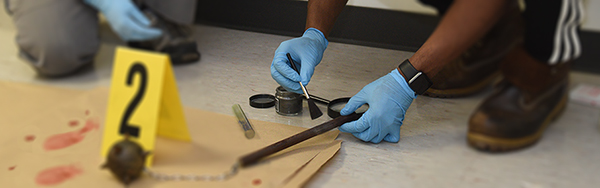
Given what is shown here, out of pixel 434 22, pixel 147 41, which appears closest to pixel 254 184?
pixel 147 41

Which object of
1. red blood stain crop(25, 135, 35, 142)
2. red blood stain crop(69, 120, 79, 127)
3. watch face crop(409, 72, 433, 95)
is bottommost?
watch face crop(409, 72, 433, 95)

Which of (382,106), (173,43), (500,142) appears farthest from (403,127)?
(173,43)

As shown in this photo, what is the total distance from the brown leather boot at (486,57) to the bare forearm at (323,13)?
1.40ft

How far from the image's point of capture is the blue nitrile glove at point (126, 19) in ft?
1.84

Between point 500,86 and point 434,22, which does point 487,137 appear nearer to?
point 500,86

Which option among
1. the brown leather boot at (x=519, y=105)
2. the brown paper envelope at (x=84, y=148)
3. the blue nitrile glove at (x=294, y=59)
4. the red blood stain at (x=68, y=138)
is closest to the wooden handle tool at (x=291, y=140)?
the brown paper envelope at (x=84, y=148)

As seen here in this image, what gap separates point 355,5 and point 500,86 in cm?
47

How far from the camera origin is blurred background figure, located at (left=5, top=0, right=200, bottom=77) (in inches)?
22.3

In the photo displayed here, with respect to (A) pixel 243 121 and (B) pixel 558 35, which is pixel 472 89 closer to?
(B) pixel 558 35

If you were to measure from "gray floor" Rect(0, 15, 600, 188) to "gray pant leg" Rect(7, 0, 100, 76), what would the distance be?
2 cm

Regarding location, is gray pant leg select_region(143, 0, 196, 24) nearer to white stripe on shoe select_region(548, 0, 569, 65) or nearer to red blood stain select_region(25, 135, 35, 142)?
red blood stain select_region(25, 135, 35, 142)

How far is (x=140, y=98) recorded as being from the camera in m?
0.59

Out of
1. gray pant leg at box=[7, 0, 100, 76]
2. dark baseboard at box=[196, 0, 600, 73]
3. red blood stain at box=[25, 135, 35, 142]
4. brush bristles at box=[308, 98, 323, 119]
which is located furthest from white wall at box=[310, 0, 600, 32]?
red blood stain at box=[25, 135, 35, 142]

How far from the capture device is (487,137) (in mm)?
688
